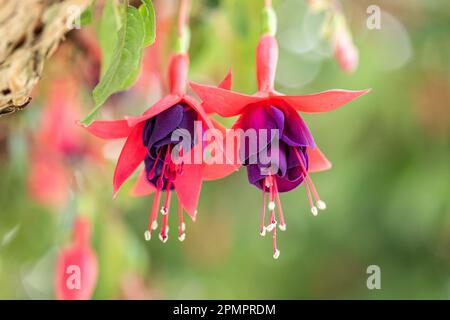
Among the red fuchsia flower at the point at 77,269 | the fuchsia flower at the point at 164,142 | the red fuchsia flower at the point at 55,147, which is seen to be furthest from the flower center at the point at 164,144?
the red fuchsia flower at the point at 55,147

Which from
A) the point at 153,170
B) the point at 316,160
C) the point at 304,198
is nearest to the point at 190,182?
the point at 153,170

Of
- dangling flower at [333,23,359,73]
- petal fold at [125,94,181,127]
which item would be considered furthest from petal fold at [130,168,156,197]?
dangling flower at [333,23,359,73]

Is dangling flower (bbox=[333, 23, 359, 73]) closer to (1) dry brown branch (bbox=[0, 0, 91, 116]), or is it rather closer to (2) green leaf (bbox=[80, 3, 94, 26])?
(2) green leaf (bbox=[80, 3, 94, 26])

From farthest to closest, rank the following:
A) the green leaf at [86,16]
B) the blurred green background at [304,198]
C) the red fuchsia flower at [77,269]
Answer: the blurred green background at [304,198] < the red fuchsia flower at [77,269] < the green leaf at [86,16]

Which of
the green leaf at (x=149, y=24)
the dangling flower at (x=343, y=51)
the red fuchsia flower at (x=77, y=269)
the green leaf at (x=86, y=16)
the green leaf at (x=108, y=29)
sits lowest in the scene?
the red fuchsia flower at (x=77, y=269)

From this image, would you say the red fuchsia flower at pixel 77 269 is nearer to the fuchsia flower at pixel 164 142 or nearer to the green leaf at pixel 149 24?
the fuchsia flower at pixel 164 142

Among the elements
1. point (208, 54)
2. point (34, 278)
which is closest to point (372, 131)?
point (208, 54)
